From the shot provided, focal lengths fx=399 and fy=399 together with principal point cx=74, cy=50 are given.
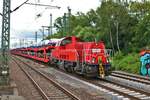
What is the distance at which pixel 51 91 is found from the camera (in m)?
20.6

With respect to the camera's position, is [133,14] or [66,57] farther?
[133,14]

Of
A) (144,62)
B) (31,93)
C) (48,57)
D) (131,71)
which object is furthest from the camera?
(48,57)

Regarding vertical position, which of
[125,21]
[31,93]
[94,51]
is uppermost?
[125,21]

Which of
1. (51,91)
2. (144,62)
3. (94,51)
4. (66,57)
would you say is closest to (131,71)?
(144,62)

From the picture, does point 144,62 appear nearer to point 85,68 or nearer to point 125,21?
point 85,68

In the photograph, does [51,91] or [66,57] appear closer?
[51,91]

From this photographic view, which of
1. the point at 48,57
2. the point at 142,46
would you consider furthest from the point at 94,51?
the point at 142,46

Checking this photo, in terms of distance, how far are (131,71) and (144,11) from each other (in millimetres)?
15200

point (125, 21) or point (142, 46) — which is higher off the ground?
point (125, 21)

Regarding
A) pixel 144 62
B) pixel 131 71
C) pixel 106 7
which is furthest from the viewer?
pixel 106 7

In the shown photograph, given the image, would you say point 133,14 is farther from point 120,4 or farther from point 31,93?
point 31,93

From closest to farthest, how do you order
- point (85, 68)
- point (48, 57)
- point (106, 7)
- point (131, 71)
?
point (85, 68), point (131, 71), point (48, 57), point (106, 7)

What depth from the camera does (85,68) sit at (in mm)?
26719

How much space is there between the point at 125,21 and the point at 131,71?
17114 mm
